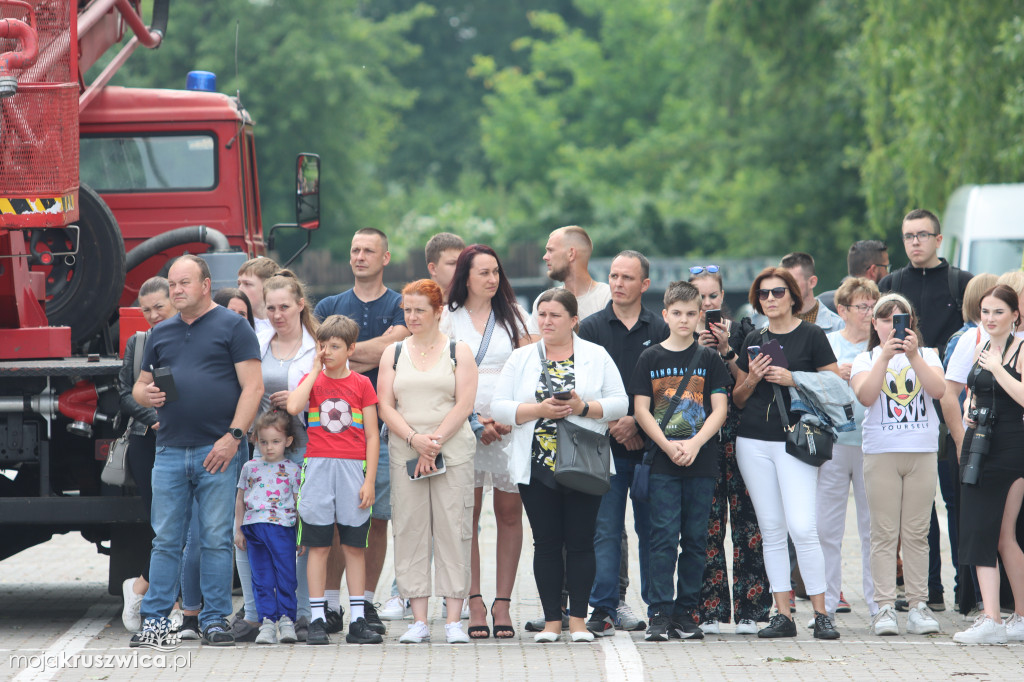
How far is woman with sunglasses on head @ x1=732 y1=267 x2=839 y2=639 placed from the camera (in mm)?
7504

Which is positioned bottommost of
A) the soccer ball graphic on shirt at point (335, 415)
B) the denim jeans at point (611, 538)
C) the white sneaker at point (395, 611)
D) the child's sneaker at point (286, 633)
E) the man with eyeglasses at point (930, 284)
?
the white sneaker at point (395, 611)

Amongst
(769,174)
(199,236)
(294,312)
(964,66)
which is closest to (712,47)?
(769,174)

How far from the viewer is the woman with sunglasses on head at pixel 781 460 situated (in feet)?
24.6

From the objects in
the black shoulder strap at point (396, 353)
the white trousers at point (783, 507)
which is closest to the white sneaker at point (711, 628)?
the white trousers at point (783, 507)

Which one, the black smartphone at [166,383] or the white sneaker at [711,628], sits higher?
the black smartphone at [166,383]

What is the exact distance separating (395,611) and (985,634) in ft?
10.9

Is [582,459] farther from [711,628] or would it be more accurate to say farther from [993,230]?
[993,230]

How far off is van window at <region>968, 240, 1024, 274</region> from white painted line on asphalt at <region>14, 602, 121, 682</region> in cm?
939

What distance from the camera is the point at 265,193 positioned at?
38844 mm

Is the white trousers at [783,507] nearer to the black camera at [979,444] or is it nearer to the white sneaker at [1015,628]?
the black camera at [979,444]

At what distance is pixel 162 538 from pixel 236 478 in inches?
18.8

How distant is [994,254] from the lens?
47.7 feet

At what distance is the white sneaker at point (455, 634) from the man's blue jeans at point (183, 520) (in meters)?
1.19

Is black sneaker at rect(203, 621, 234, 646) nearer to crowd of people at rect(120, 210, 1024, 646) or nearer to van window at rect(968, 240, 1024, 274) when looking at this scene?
crowd of people at rect(120, 210, 1024, 646)
